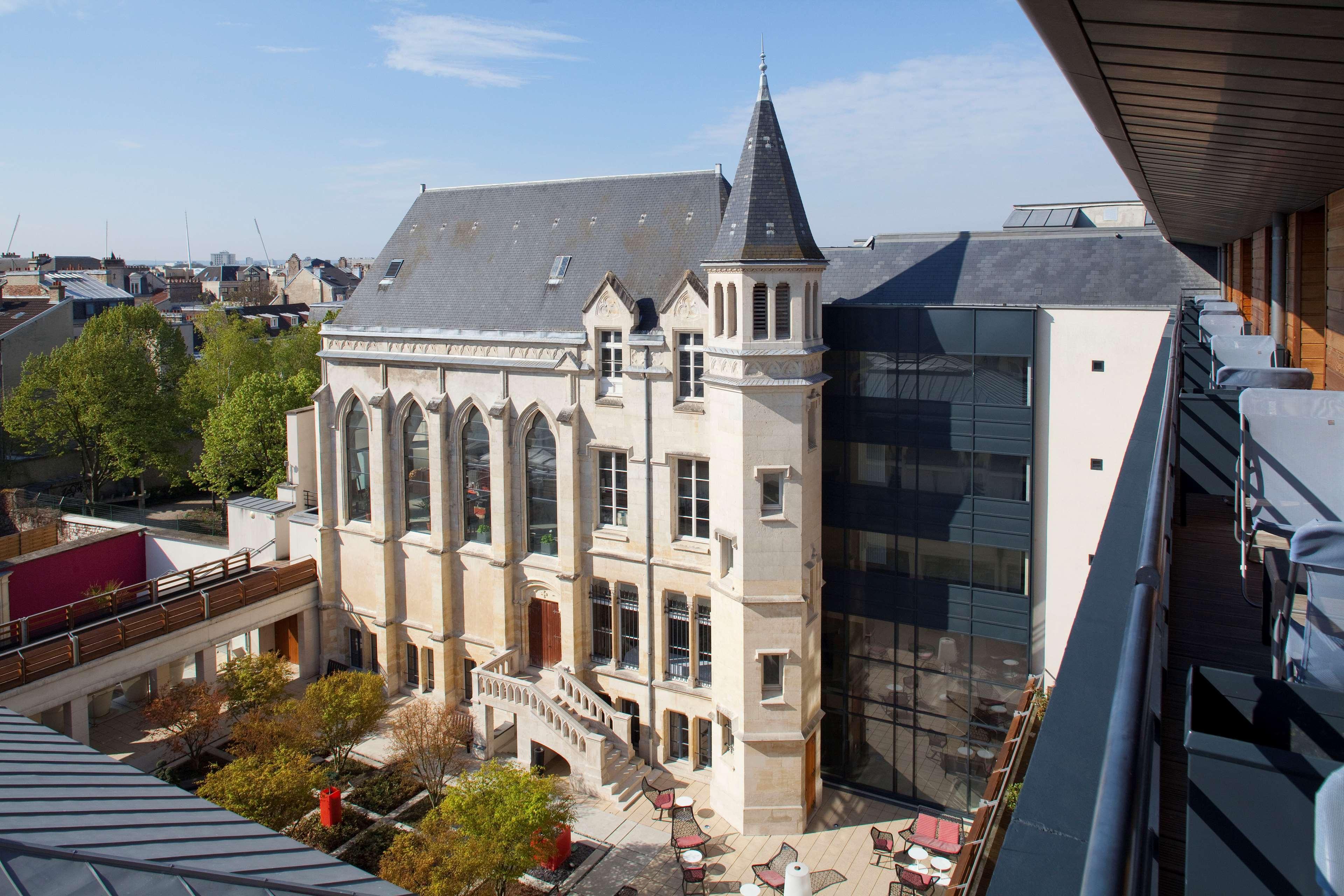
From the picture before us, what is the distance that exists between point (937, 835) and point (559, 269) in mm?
22322

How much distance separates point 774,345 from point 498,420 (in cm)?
1135

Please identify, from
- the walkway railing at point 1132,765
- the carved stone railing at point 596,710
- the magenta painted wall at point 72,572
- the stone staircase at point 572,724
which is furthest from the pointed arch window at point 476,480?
the walkway railing at point 1132,765

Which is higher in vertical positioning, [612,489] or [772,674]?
[612,489]

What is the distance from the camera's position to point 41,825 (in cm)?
1108

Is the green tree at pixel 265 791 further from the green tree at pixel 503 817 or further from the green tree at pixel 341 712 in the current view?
the green tree at pixel 341 712

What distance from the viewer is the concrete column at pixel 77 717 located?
30.1 meters

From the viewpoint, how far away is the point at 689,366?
30672mm

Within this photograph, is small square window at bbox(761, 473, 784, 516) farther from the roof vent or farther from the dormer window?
the roof vent

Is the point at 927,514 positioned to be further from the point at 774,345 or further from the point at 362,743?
the point at 362,743

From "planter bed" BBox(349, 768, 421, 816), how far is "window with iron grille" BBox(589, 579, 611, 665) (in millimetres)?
7266

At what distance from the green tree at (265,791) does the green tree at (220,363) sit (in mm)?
39013

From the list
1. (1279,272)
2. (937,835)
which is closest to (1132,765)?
(1279,272)

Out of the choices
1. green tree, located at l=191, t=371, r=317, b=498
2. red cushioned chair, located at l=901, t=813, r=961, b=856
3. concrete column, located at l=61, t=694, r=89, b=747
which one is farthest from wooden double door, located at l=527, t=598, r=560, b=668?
green tree, located at l=191, t=371, r=317, b=498

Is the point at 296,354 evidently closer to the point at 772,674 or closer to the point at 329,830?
the point at 329,830
